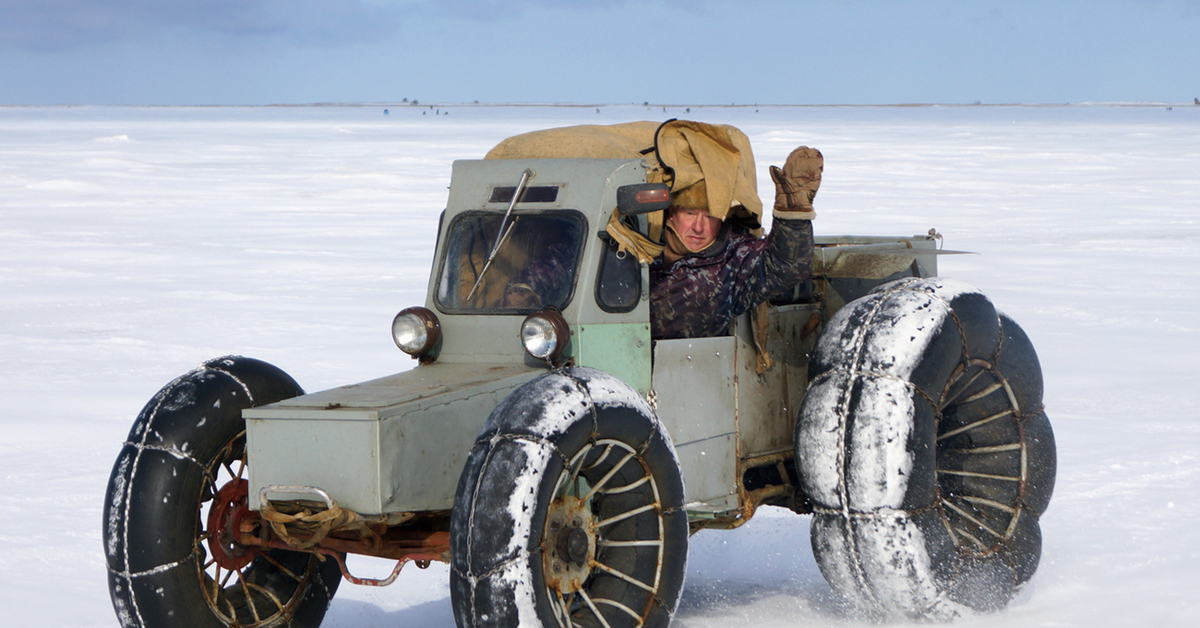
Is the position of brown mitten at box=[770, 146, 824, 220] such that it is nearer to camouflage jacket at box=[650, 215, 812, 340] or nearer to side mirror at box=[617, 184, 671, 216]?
camouflage jacket at box=[650, 215, 812, 340]

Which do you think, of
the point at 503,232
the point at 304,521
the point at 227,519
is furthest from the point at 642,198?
the point at 227,519

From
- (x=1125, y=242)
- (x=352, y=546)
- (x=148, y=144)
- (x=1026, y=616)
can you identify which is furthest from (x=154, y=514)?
(x=148, y=144)

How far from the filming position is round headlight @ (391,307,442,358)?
188 inches

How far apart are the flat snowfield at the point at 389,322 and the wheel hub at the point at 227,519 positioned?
3.85 feet

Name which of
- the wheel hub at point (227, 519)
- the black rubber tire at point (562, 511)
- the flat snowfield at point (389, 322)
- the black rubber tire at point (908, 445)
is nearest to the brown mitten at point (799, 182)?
the black rubber tire at point (908, 445)

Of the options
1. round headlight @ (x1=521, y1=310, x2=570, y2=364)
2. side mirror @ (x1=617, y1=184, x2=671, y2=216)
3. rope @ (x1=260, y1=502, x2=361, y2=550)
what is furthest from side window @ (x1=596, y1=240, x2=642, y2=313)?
rope @ (x1=260, y1=502, x2=361, y2=550)

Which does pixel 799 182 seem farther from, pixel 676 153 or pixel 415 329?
pixel 415 329

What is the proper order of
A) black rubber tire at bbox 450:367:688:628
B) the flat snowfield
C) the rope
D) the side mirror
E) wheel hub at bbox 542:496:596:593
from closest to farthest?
1. black rubber tire at bbox 450:367:688:628
2. the rope
3. wheel hub at bbox 542:496:596:593
4. the side mirror
5. the flat snowfield

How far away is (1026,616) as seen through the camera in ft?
17.7

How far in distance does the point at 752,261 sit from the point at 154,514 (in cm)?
231

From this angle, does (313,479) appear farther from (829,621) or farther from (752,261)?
(829,621)

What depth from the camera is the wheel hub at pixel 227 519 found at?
4.56 m

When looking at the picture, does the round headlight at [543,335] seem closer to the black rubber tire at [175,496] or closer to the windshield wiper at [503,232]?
the windshield wiper at [503,232]

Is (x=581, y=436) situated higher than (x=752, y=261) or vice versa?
(x=752, y=261)
